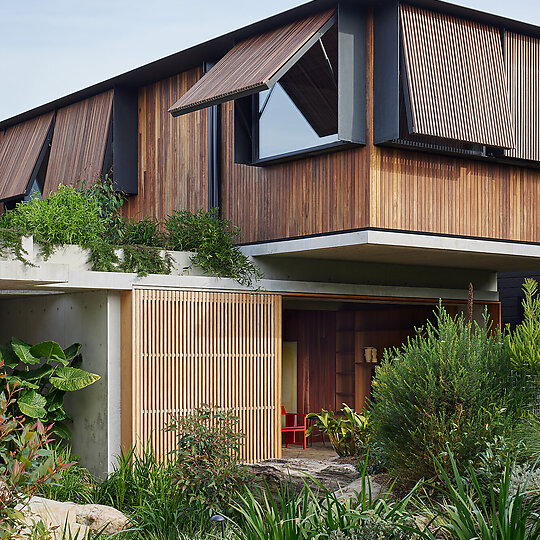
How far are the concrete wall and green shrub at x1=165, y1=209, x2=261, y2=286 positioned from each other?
49.3 inches

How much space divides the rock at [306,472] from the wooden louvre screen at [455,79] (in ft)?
12.6

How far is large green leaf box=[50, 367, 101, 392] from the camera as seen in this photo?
10422 mm

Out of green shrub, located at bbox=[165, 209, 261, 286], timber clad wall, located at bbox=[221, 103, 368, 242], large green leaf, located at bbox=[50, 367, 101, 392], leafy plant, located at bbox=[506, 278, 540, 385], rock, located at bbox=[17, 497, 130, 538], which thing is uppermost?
timber clad wall, located at bbox=[221, 103, 368, 242]

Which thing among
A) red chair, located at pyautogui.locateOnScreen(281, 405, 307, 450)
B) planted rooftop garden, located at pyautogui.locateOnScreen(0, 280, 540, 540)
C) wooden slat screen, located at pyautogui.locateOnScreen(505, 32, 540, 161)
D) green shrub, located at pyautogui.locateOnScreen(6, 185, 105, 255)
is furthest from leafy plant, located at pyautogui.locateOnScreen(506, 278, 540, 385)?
red chair, located at pyautogui.locateOnScreen(281, 405, 307, 450)

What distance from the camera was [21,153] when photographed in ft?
51.0

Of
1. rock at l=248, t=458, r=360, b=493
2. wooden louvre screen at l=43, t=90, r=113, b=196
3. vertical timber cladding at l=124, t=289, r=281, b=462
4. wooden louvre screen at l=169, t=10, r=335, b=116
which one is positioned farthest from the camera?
wooden louvre screen at l=43, t=90, r=113, b=196

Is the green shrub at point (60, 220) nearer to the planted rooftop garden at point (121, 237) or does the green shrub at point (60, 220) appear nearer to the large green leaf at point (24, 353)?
the planted rooftop garden at point (121, 237)

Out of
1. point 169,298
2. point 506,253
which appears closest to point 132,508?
point 169,298

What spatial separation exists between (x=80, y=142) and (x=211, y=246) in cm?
421

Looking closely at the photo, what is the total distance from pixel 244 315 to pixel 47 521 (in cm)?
477

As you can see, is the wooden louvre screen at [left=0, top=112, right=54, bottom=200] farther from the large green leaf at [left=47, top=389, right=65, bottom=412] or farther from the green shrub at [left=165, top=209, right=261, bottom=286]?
the large green leaf at [left=47, top=389, right=65, bottom=412]

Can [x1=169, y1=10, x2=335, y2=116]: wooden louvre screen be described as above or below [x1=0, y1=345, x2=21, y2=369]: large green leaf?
above

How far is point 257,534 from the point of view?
560cm

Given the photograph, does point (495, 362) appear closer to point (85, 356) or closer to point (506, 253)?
point (506, 253)
